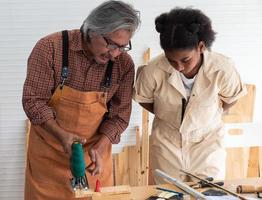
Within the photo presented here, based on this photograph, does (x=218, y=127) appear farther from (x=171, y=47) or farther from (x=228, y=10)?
(x=228, y=10)

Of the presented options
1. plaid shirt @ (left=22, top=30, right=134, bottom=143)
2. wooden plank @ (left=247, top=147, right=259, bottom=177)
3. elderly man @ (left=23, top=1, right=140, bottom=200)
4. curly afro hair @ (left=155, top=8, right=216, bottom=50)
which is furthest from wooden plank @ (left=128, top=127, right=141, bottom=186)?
curly afro hair @ (left=155, top=8, right=216, bottom=50)

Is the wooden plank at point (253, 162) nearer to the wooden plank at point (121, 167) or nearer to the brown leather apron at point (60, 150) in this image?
the wooden plank at point (121, 167)

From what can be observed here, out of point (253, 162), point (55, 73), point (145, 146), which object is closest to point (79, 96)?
point (55, 73)

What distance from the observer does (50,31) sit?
2.62m

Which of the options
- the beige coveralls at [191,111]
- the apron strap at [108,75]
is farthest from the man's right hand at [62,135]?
the beige coveralls at [191,111]

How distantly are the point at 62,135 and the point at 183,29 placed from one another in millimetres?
624

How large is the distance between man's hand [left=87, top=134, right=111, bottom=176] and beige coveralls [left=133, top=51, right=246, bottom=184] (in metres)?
0.23

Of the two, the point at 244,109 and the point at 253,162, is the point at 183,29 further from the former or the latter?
the point at 253,162

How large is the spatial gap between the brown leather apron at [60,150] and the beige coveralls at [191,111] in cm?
22

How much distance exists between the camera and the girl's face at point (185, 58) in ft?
5.49

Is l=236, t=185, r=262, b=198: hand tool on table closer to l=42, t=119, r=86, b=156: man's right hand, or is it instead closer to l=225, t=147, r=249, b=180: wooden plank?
l=42, t=119, r=86, b=156: man's right hand

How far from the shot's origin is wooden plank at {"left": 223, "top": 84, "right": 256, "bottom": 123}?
2775mm

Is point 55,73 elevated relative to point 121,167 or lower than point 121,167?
elevated

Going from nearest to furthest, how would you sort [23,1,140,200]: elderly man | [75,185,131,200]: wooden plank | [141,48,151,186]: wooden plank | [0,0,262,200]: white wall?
[75,185,131,200]: wooden plank → [23,1,140,200]: elderly man → [0,0,262,200]: white wall → [141,48,151,186]: wooden plank
